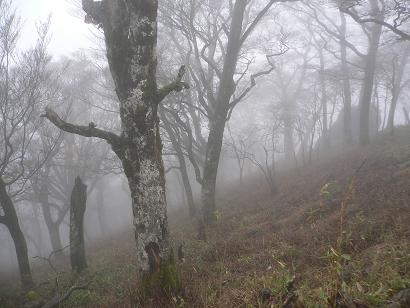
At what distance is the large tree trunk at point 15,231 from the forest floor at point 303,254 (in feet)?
3.09

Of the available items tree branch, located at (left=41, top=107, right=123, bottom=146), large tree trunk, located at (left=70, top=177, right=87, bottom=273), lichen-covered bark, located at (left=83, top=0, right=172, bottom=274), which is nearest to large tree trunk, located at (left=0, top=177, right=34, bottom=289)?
large tree trunk, located at (left=70, top=177, right=87, bottom=273)

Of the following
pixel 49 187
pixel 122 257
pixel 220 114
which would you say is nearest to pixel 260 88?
pixel 49 187

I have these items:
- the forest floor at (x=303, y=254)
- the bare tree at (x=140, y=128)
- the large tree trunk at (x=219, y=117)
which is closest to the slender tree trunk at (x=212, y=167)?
the large tree trunk at (x=219, y=117)

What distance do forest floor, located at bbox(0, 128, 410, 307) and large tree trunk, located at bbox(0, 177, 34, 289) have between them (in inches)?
37.1

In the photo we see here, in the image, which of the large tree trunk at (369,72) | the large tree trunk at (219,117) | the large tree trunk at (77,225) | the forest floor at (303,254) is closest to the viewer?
the forest floor at (303,254)

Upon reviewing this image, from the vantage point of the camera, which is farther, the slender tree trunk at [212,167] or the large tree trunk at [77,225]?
the slender tree trunk at [212,167]

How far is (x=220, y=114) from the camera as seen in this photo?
11.7 metres

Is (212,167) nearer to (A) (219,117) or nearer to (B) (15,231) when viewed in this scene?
(A) (219,117)

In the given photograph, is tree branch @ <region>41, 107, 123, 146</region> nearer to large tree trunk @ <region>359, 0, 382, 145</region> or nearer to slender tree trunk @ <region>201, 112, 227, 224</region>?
slender tree trunk @ <region>201, 112, 227, 224</region>

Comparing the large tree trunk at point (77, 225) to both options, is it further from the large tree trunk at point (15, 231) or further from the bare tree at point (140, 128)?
the bare tree at point (140, 128)

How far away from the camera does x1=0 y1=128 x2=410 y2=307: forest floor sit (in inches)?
162

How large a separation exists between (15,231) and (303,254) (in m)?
7.99

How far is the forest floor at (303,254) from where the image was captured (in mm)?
4105

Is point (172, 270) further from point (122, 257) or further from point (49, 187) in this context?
point (49, 187)
